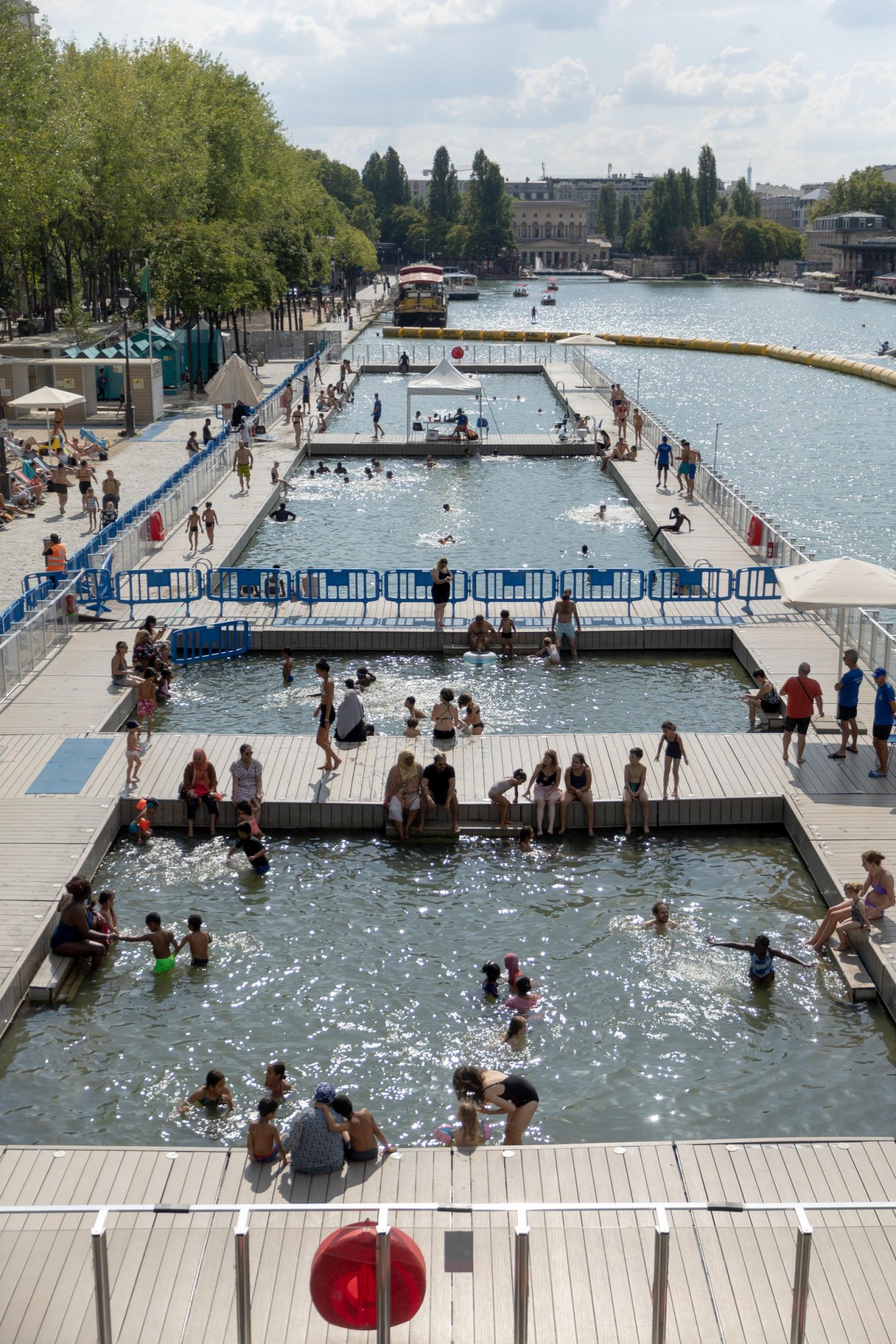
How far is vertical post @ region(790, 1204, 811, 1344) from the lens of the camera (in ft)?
24.8

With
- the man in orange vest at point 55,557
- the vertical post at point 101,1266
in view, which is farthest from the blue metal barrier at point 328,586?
the vertical post at point 101,1266

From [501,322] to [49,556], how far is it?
106m

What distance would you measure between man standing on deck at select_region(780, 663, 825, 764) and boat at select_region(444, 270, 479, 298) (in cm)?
13625

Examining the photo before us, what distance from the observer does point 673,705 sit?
74.9 feet

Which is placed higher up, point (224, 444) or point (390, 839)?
point (224, 444)

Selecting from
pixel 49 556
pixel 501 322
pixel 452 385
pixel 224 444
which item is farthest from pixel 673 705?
pixel 501 322

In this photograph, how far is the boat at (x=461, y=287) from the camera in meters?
167

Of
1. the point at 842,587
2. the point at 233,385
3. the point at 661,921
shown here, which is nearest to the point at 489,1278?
the point at 661,921

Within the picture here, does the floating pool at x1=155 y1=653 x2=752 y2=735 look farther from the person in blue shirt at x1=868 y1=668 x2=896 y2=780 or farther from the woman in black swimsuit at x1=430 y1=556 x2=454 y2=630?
the person in blue shirt at x1=868 y1=668 x2=896 y2=780

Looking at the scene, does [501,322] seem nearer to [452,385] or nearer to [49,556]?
[452,385]

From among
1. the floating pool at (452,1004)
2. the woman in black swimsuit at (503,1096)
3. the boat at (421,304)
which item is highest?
the boat at (421,304)

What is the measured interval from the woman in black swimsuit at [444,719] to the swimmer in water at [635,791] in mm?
2965

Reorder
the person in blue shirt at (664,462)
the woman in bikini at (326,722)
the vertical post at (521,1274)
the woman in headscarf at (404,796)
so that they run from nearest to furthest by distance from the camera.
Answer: the vertical post at (521,1274) → the woman in headscarf at (404,796) → the woman in bikini at (326,722) → the person in blue shirt at (664,462)

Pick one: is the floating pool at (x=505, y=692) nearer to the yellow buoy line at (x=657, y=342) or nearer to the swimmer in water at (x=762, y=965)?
the swimmer in water at (x=762, y=965)
